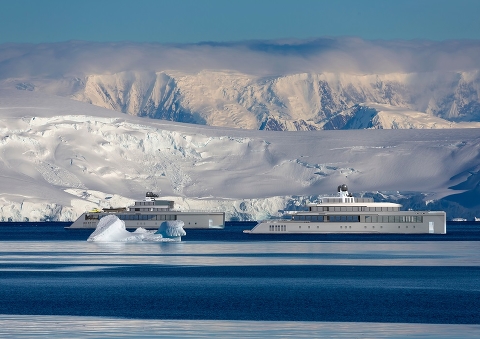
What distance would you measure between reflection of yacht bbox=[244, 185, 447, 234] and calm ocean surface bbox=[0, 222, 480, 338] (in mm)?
45679

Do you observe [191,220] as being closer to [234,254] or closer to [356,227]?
[356,227]

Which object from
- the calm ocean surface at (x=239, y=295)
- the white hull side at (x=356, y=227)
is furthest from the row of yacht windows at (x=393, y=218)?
the calm ocean surface at (x=239, y=295)

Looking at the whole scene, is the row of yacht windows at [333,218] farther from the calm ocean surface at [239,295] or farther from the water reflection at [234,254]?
the calm ocean surface at [239,295]

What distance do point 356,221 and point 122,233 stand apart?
3446cm

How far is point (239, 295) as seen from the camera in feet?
157

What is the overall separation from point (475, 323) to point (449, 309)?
4313 mm

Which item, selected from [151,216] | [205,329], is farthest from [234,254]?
[151,216]

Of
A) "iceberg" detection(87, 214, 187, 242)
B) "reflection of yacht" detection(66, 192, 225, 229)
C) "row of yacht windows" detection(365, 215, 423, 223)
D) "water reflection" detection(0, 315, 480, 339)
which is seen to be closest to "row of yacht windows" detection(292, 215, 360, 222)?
"row of yacht windows" detection(365, 215, 423, 223)

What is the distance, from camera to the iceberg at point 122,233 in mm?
97250

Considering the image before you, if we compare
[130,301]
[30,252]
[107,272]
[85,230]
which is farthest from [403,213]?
[130,301]

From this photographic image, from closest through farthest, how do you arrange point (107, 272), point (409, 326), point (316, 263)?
point (409, 326)
point (107, 272)
point (316, 263)

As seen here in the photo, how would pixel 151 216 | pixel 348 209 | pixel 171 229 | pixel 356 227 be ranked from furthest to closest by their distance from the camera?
pixel 151 216 → pixel 348 209 → pixel 356 227 → pixel 171 229

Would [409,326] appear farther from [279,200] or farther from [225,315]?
[279,200]

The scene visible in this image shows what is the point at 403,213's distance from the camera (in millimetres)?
127312
